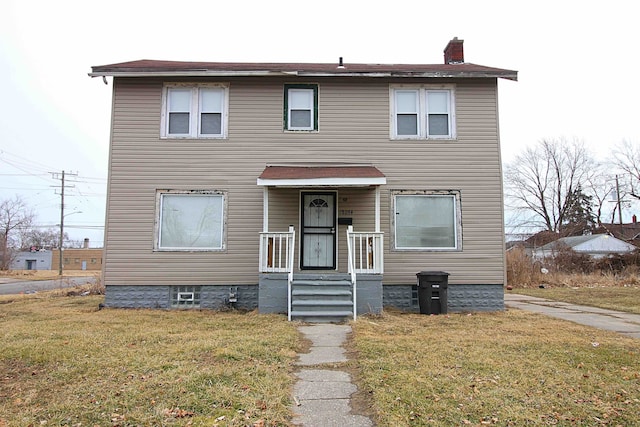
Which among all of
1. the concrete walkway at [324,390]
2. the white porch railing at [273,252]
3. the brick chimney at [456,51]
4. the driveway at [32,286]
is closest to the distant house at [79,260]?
the driveway at [32,286]

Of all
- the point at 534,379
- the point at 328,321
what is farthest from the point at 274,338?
the point at 534,379

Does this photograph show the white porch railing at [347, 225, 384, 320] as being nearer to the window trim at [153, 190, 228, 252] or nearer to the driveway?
the window trim at [153, 190, 228, 252]

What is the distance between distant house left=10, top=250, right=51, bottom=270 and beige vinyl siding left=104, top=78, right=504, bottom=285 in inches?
2316

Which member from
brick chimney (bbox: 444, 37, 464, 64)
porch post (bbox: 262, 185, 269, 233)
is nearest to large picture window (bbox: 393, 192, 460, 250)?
porch post (bbox: 262, 185, 269, 233)

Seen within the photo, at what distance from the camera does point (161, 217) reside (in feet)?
35.1

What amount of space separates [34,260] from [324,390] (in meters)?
67.6

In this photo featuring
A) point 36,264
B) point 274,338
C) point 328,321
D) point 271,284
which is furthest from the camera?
point 36,264

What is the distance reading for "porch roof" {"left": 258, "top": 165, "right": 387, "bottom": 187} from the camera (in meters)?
9.63

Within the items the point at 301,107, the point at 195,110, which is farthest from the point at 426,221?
the point at 195,110

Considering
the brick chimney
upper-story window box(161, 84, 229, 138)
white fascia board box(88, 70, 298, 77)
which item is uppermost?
the brick chimney

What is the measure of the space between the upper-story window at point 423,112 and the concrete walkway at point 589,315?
4675mm


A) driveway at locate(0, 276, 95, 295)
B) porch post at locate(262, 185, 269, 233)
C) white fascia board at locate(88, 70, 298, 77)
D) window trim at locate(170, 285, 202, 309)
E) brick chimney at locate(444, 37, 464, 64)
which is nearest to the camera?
porch post at locate(262, 185, 269, 233)

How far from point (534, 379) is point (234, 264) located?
7.13 meters

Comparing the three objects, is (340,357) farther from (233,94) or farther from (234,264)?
(233,94)
